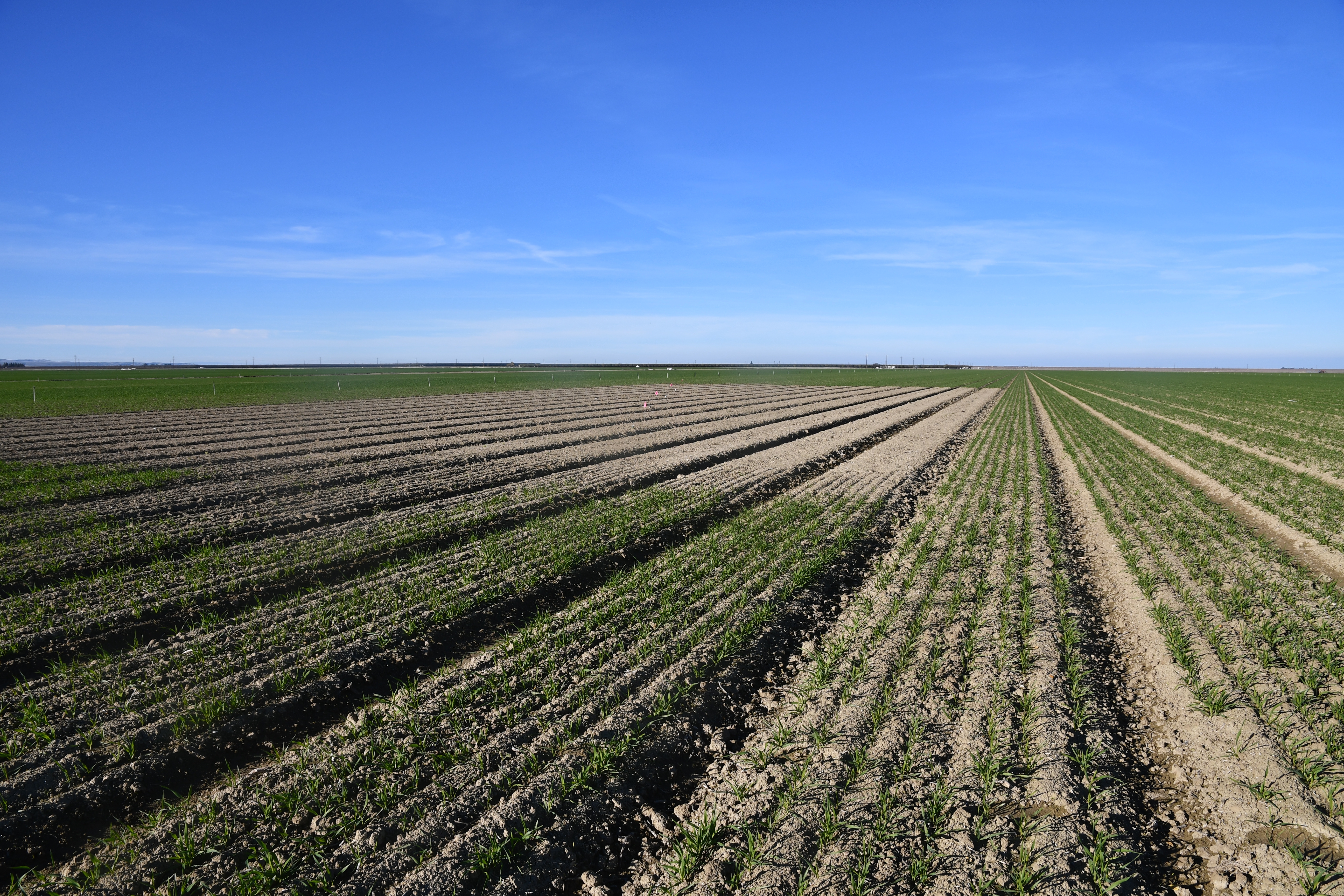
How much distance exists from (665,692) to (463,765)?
2.01m

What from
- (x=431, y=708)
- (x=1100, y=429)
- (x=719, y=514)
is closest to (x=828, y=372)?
(x=1100, y=429)

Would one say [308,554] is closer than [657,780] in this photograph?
No

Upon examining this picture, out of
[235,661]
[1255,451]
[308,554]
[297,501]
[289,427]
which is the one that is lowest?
[235,661]

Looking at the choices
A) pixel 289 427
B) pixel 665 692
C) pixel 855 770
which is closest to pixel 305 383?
pixel 289 427

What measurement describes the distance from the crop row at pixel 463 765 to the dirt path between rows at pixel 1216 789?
3.95 m

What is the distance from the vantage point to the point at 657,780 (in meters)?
4.98

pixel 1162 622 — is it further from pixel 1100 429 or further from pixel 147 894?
pixel 1100 429

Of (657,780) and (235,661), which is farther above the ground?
(235,661)

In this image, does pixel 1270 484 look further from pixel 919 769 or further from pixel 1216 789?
pixel 919 769

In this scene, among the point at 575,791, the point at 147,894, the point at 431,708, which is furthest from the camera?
the point at 431,708

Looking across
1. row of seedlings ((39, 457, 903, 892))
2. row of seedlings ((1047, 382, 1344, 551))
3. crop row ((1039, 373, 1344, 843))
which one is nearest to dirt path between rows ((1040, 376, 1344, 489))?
row of seedlings ((1047, 382, 1344, 551))

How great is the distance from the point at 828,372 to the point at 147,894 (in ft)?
463

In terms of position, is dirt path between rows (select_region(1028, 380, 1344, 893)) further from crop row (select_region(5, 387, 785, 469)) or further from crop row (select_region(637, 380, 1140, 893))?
crop row (select_region(5, 387, 785, 469))

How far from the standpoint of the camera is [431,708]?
5770 millimetres
